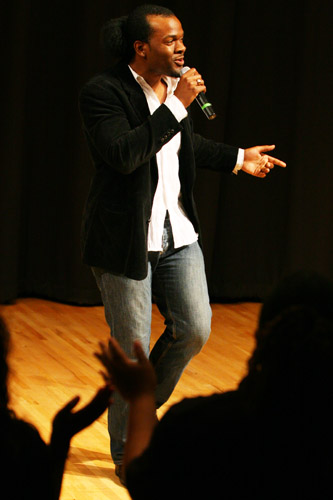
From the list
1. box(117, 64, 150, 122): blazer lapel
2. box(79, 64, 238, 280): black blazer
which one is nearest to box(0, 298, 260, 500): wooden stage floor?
box(79, 64, 238, 280): black blazer

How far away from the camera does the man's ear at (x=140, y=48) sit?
2.62 m

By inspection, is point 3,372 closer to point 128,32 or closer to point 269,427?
point 269,427

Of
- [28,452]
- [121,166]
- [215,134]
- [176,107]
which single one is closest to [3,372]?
[28,452]

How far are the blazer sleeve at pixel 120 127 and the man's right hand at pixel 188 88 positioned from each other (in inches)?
2.7

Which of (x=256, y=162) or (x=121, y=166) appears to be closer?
(x=121, y=166)

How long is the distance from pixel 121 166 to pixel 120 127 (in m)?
0.13

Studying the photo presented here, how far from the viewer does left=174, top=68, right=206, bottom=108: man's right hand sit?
8.25ft

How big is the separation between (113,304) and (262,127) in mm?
2615

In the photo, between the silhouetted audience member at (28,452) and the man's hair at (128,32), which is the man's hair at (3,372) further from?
the man's hair at (128,32)

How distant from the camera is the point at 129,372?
4.76 feet

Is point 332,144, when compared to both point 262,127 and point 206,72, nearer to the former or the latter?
point 262,127

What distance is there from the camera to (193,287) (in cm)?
266

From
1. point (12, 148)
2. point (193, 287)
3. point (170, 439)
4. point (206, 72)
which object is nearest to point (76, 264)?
point (12, 148)

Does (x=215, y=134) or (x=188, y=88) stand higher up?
(x=188, y=88)
